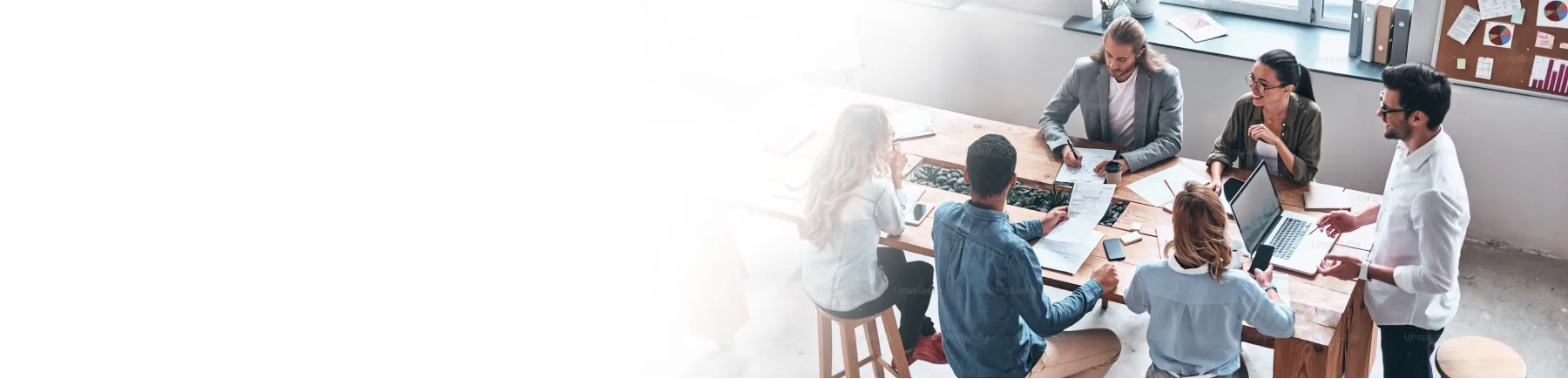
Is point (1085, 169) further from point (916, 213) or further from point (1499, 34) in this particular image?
point (1499, 34)

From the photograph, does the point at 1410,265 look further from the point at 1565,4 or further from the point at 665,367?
the point at 665,367

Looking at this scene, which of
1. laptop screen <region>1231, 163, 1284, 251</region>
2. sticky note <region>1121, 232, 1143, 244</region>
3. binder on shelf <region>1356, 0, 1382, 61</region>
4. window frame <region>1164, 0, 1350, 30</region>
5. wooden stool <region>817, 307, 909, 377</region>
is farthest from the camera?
window frame <region>1164, 0, 1350, 30</region>

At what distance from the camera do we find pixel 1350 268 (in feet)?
8.36

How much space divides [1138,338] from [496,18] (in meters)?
3.02

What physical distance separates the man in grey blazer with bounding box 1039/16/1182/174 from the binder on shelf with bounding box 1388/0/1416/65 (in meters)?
0.99

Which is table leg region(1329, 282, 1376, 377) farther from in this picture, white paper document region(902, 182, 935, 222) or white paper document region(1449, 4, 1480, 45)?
white paper document region(1449, 4, 1480, 45)

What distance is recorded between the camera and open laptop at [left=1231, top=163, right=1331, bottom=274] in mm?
2711

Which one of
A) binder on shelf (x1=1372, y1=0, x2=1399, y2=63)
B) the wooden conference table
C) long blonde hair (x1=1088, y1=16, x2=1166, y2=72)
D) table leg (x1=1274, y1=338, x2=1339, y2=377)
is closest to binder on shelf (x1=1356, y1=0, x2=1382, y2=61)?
binder on shelf (x1=1372, y1=0, x2=1399, y2=63)

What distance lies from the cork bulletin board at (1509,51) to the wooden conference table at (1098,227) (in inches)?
37.4

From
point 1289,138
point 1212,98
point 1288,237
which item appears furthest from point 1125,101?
point 1212,98

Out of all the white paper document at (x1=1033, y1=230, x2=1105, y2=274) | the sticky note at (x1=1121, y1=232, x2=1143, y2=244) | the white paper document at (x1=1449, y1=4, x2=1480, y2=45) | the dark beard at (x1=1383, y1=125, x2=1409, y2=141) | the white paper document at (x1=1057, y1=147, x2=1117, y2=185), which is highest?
the dark beard at (x1=1383, y1=125, x2=1409, y2=141)

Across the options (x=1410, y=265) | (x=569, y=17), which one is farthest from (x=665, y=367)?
(x=569, y=17)

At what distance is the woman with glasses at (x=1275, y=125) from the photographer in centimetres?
306

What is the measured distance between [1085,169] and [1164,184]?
0.84 feet
